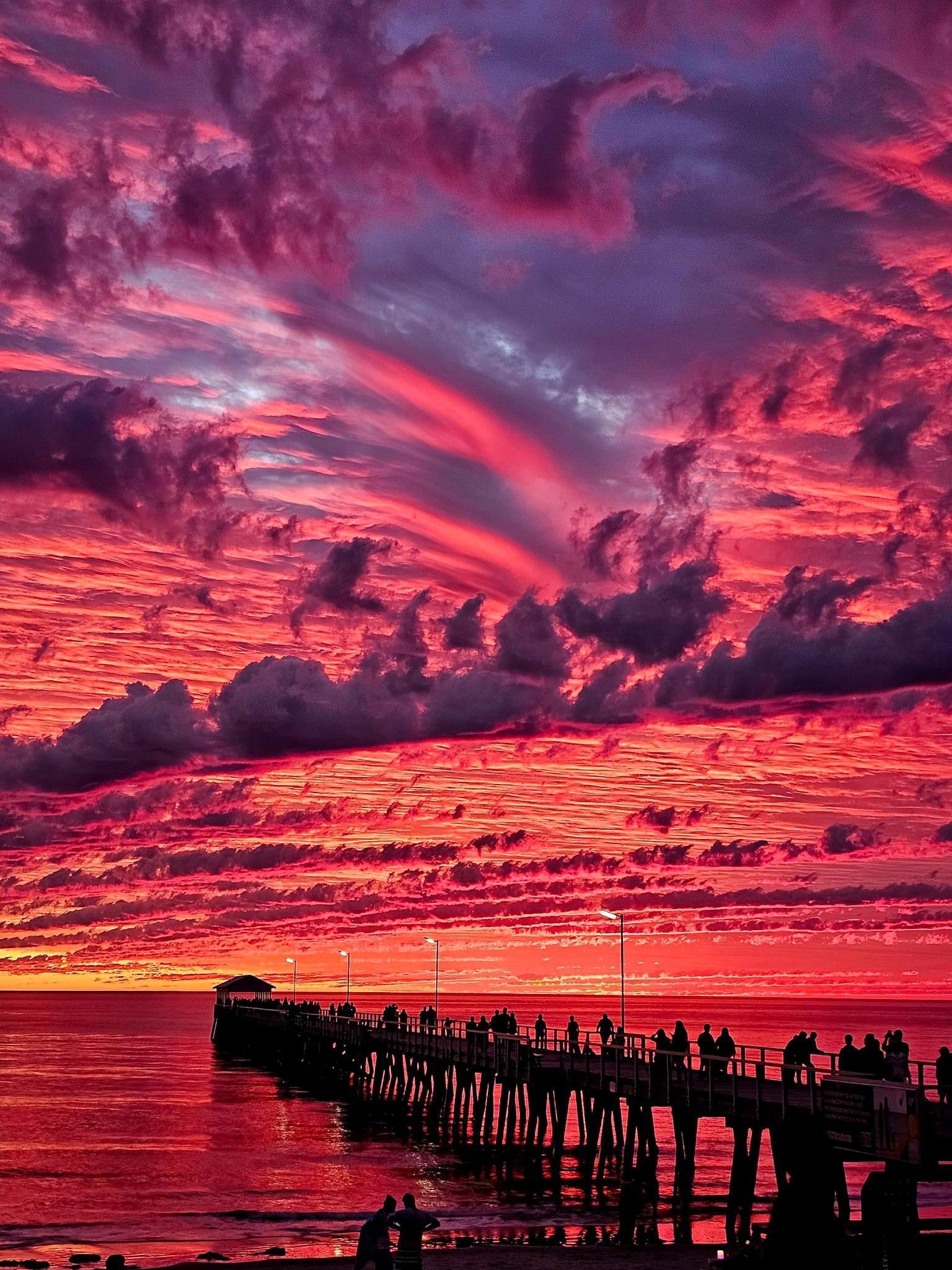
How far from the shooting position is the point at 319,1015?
10025 centimetres

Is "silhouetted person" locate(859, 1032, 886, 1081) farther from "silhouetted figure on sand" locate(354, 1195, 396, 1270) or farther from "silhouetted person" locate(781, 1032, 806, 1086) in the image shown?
"silhouetted figure on sand" locate(354, 1195, 396, 1270)

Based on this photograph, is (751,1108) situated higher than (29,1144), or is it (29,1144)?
(751,1108)

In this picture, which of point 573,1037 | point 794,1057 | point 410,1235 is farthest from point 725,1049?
point 410,1235

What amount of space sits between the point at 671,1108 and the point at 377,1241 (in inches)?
1165

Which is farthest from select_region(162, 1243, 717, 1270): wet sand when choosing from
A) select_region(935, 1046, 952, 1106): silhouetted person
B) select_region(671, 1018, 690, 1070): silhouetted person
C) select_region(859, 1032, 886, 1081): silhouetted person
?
select_region(935, 1046, 952, 1106): silhouetted person

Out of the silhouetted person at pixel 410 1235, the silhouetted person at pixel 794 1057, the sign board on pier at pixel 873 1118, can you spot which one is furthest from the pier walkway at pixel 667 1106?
the silhouetted person at pixel 410 1235

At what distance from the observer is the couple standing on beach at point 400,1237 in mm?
21703

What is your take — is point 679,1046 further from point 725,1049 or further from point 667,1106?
point 667,1106

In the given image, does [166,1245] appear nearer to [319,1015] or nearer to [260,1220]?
[260,1220]

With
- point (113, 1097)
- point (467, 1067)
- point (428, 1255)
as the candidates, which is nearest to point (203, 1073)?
point (113, 1097)

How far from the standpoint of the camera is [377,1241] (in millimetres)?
23016

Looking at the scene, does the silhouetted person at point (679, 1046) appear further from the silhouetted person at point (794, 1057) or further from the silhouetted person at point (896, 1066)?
the silhouetted person at point (896, 1066)

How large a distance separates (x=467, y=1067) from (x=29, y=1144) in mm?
20156

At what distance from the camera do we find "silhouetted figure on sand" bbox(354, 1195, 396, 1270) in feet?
74.6
